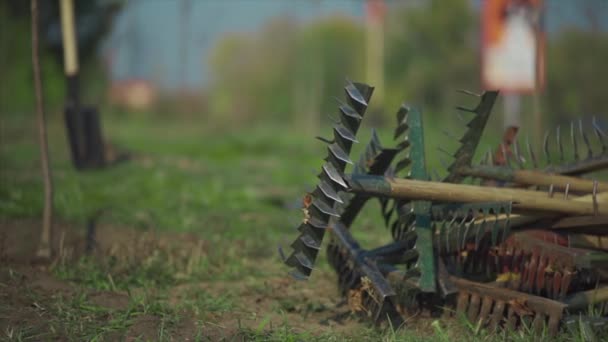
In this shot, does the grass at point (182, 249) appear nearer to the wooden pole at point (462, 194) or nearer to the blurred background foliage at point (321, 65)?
the wooden pole at point (462, 194)

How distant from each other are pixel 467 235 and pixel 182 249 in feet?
7.48

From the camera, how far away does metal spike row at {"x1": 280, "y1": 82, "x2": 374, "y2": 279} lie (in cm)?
291

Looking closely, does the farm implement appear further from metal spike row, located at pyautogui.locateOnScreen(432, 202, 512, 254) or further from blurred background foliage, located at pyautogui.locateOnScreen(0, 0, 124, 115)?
blurred background foliage, located at pyautogui.locateOnScreen(0, 0, 124, 115)

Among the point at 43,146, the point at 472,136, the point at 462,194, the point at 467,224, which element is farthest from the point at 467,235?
the point at 43,146

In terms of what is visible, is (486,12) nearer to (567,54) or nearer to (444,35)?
(567,54)

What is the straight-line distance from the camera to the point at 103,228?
5.54m

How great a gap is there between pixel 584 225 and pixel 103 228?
364cm

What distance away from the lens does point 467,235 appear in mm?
3449

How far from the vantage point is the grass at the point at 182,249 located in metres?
3.28

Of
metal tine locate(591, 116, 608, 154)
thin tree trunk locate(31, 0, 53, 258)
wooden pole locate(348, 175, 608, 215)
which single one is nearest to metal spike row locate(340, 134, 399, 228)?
wooden pole locate(348, 175, 608, 215)

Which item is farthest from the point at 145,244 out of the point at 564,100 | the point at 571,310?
the point at 564,100

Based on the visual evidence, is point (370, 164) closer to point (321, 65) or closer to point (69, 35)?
point (69, 35)

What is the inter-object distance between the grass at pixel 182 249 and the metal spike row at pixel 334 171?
47cm

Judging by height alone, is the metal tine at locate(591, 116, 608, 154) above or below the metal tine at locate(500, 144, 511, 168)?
above
